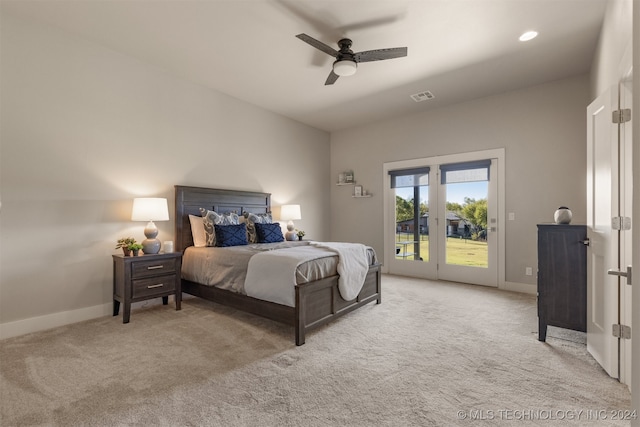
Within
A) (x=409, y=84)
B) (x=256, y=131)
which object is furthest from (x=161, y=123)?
(x=409, y=84)

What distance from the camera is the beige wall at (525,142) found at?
4.00m

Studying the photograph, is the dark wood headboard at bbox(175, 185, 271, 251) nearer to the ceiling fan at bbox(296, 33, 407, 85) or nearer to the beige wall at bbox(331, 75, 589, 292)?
the ceiling fan at bbox(296, 33, 407, 85)

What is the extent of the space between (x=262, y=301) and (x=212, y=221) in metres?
1.63

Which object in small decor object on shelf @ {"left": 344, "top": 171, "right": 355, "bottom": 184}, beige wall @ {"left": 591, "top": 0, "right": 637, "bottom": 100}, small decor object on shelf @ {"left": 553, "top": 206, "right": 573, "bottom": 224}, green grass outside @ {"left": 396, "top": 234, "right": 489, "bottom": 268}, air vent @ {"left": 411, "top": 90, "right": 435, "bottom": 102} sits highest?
air vent @ {"left": 411, "top": 90, "right": 435, "bottom": 102}

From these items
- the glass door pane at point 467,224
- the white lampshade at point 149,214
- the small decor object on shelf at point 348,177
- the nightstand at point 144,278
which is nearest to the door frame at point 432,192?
the glass door pane at point 467,224

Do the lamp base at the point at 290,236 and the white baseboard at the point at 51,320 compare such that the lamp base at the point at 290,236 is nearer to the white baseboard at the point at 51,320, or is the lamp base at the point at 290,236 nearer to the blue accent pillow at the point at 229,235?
the blue accent pillow at the point at 229,235

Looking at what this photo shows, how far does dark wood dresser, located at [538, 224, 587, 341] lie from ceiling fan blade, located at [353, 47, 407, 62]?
209 cm

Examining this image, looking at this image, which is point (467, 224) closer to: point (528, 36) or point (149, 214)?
point (528, 36)

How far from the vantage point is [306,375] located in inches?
81.6

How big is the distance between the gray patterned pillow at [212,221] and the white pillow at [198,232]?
7 cm

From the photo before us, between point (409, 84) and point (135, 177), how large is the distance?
3920 mm

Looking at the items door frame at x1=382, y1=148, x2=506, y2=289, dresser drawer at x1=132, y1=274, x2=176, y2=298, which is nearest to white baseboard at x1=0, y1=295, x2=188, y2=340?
dresser drawer at x1=132, y1=274, x2=176, y2=298

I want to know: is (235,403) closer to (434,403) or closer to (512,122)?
(434,403)

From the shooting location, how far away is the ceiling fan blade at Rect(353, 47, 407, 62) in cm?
279
